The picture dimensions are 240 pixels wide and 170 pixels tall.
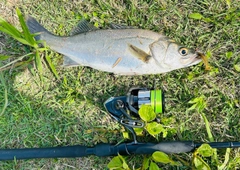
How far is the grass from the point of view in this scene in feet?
10.9

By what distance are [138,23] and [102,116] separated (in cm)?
107

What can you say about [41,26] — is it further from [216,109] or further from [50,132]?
[216,109]

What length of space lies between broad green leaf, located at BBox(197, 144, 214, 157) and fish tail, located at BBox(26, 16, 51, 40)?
194 cm

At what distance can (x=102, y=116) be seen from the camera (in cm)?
346

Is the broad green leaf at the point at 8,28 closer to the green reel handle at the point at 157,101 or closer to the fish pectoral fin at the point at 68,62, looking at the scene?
the fish pectoral fin at the point at 68,62

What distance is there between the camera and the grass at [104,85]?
3.32m

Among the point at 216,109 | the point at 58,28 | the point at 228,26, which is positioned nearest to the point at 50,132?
the point at 58,28

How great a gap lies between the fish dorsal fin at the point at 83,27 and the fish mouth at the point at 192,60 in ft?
3.25

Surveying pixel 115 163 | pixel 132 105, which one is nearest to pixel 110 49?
pixel 132 105

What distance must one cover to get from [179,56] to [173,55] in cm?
6

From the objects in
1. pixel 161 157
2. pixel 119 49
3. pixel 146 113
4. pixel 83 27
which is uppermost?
pixel 83 27

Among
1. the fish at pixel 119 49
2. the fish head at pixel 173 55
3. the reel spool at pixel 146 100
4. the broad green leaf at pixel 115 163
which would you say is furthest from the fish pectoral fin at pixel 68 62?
the broad green leaf at pixel 115 163

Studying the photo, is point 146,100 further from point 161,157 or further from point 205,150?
point 205,150

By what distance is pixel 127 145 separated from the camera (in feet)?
10.3
